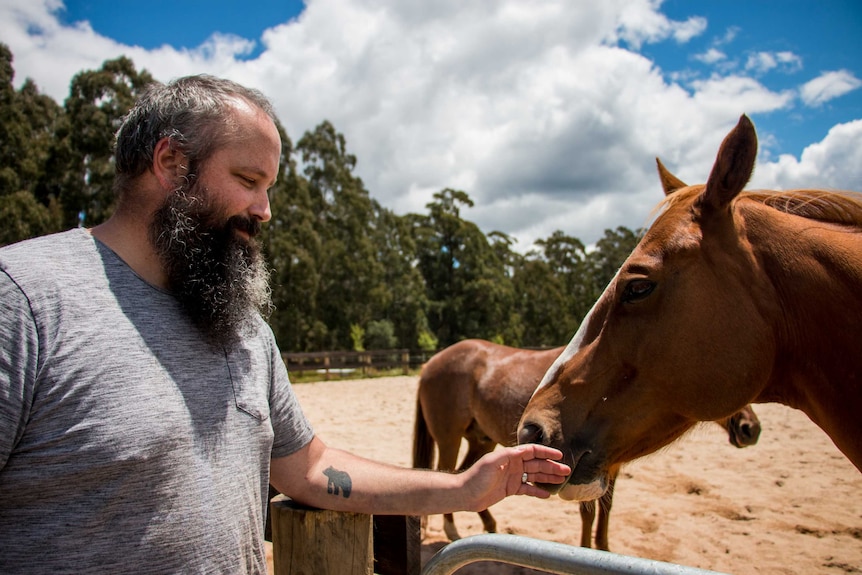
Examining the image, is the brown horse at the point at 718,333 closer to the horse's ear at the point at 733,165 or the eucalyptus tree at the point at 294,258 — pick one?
the horse's ear at the point at 733,165

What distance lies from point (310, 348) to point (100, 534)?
28.1 metres

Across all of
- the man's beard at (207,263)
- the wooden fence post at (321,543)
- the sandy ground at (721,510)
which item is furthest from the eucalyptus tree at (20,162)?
the wooden fence post at (321,543)

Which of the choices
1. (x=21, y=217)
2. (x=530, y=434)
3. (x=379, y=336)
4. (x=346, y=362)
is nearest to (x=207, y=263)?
(x=530, y=434)

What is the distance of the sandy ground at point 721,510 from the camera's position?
4.51m

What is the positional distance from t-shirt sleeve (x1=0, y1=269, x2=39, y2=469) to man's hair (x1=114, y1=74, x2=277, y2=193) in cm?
Result: 49

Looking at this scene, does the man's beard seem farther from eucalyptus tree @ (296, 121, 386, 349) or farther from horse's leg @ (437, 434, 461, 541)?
eucalyptus tree @ (296, 121, 386, 349)

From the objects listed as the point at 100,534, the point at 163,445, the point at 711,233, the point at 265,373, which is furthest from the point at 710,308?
the point at 100,534

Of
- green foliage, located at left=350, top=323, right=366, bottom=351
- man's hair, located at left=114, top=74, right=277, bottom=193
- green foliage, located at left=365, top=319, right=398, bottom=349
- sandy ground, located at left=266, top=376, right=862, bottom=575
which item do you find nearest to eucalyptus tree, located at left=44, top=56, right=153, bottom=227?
green foliage, located at left=350, top=323, right=366, bottom=351

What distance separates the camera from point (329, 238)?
31.0 meters

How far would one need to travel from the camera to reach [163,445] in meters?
1.18

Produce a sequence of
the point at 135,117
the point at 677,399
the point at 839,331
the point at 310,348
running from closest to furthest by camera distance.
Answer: the point at 135,117, the point at 839,331, the point at 677,399, the point at 310,348

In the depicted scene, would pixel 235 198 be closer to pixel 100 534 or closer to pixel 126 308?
pixel 126 308

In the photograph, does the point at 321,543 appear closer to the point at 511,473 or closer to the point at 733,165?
the point at 511,473

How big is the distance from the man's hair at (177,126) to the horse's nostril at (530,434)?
54.0 inches
